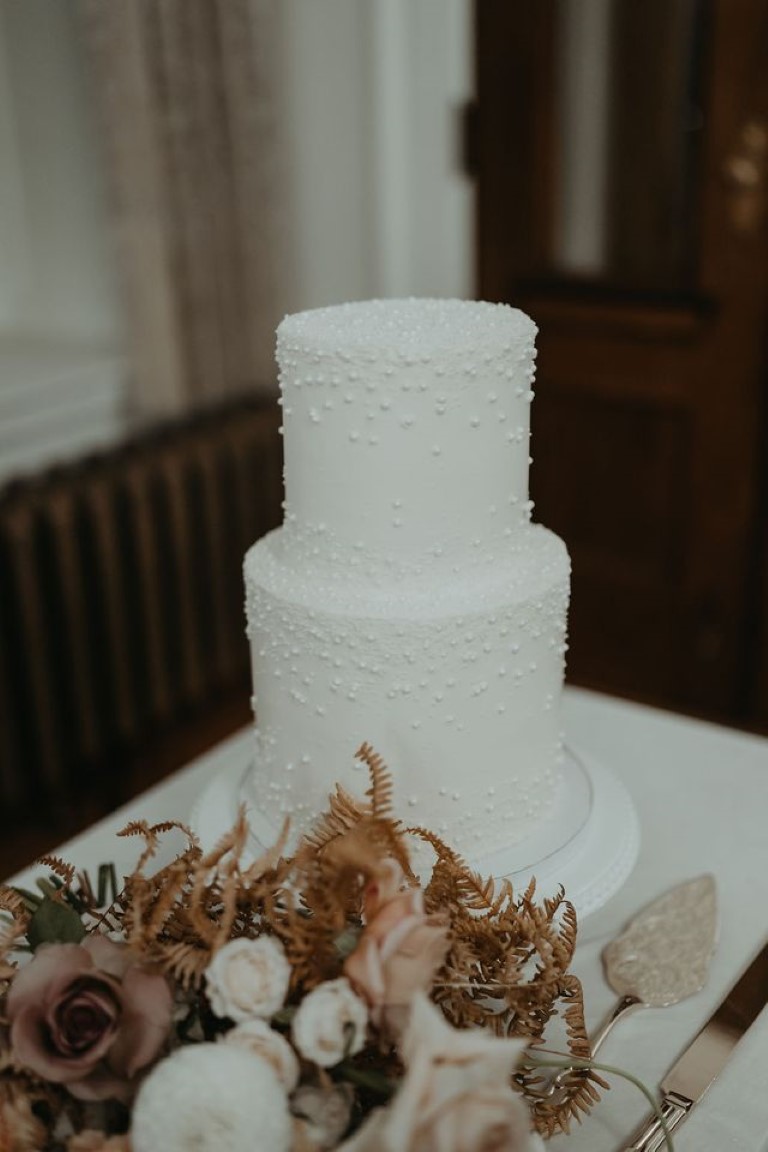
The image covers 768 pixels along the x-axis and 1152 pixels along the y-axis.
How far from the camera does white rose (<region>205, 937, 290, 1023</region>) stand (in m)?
0.62

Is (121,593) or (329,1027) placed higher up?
(329,1027)

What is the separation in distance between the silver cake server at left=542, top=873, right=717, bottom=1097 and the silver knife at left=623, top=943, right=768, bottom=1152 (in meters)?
0.03

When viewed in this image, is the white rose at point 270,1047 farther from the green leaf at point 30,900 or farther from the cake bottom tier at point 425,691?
the cake bottom tier at point 425,691

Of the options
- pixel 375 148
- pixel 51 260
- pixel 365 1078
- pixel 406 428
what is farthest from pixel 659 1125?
pixel 375 148

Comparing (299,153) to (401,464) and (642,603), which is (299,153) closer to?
(642,603)

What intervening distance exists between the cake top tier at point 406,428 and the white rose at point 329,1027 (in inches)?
13.3

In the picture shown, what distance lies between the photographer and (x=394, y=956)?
24.8 inches

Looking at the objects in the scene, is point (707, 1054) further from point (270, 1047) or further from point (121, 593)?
point (121, 593)

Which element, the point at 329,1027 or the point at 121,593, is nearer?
the point at 329,1027

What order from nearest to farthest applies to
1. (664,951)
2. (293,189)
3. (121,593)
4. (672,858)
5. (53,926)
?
(53,926)
(664,951)
(672,858)
(121,593)
(293,189)

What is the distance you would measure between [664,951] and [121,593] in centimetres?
146

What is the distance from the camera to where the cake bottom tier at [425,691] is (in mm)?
844

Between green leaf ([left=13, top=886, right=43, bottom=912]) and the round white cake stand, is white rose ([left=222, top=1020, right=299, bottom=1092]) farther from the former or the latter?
the round white cake stand

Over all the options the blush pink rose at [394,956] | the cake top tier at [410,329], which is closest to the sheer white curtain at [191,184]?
the cake top tier at [410,329]
